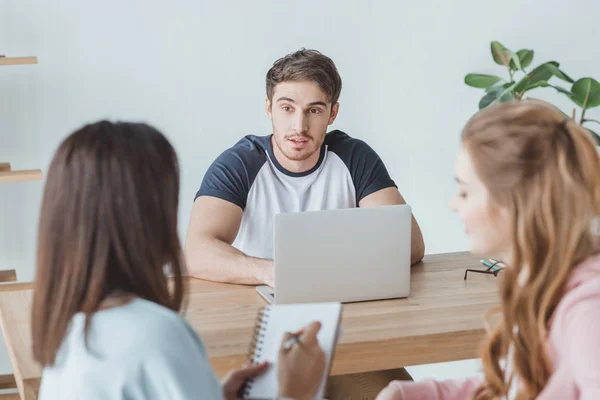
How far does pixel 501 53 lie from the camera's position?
320cm

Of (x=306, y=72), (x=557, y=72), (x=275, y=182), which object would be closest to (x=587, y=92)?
(x=557, y=72)

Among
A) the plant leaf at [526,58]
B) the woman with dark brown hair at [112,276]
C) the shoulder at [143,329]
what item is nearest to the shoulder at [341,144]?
the plant leaf at [526,58]

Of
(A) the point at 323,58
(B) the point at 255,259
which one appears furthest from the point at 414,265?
(A) the point at 323,58

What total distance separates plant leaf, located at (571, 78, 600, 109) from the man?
0.86m

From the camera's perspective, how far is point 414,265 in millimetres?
2389

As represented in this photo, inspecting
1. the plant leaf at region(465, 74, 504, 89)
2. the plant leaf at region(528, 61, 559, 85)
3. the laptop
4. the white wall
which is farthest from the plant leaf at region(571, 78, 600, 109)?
the laptop

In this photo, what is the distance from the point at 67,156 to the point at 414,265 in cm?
141

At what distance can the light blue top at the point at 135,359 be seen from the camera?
1085mm

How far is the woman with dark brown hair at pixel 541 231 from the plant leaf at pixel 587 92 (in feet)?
6.26

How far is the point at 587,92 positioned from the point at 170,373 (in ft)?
7.84

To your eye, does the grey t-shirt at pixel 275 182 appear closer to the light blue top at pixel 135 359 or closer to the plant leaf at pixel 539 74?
the plant leaf at pixel 539 74

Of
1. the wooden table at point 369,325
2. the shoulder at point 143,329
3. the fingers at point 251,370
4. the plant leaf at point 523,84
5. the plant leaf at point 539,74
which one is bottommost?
the wooden table at point 369,325

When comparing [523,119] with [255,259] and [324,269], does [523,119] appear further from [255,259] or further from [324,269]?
[255,259]

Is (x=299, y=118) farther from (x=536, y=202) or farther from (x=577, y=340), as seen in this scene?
(x=577, y=340)
